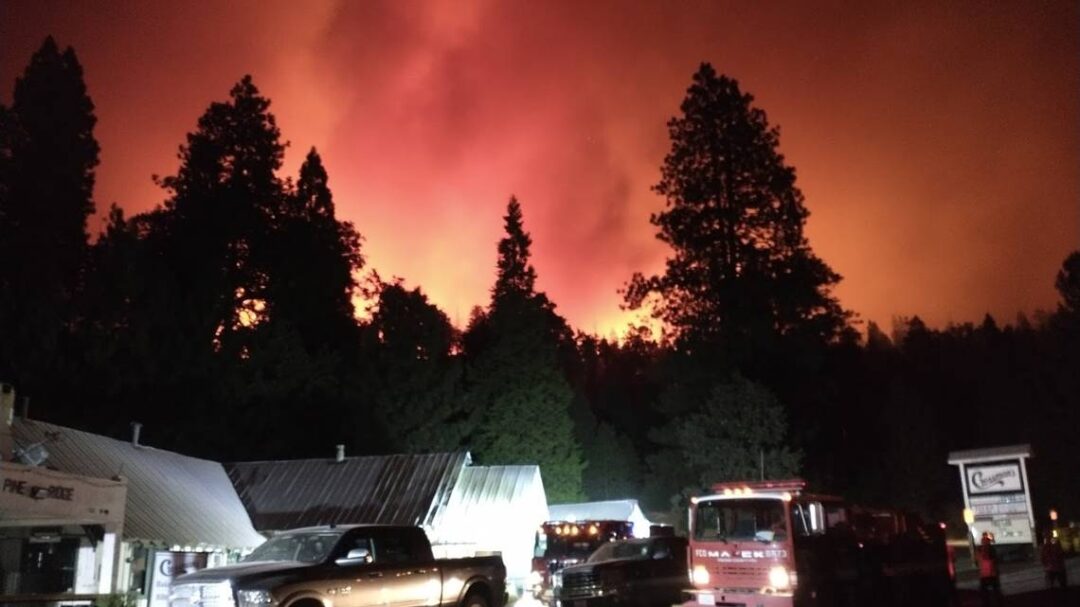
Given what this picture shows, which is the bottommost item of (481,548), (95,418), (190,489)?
(481,548)

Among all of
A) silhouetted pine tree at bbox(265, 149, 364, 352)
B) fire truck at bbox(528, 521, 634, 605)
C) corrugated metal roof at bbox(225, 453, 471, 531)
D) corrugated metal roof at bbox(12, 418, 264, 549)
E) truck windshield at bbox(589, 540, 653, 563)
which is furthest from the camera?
silhouetted pine tree at bbox(265, 149, 364, 352)

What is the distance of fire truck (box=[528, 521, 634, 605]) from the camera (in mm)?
25672

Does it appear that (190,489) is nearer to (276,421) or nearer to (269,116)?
(276,421)

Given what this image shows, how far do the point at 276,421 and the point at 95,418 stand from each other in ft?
34.4

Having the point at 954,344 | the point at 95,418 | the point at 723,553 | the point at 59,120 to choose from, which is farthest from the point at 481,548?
the point at 954,344

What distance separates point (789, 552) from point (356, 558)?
7.00 metres

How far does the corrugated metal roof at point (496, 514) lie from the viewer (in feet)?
101

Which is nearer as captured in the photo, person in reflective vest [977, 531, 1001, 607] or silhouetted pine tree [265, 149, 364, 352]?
person in reflective vest [977, 531, 1001, 607]

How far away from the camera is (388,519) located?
2883 centimetres

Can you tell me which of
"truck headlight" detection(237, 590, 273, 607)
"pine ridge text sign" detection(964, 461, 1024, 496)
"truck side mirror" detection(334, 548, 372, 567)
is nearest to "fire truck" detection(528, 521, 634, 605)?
"truck side mirror" detection(334, 548, 372, 567)

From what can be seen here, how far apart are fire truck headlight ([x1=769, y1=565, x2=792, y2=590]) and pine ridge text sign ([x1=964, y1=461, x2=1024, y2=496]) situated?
74.9 ft

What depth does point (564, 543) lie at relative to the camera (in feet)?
86.3

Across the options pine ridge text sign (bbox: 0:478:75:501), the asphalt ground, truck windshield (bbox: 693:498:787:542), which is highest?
pine ridge text sign (bbox: 0:478:75:501)

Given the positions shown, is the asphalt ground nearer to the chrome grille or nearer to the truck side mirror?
the chrome grille
